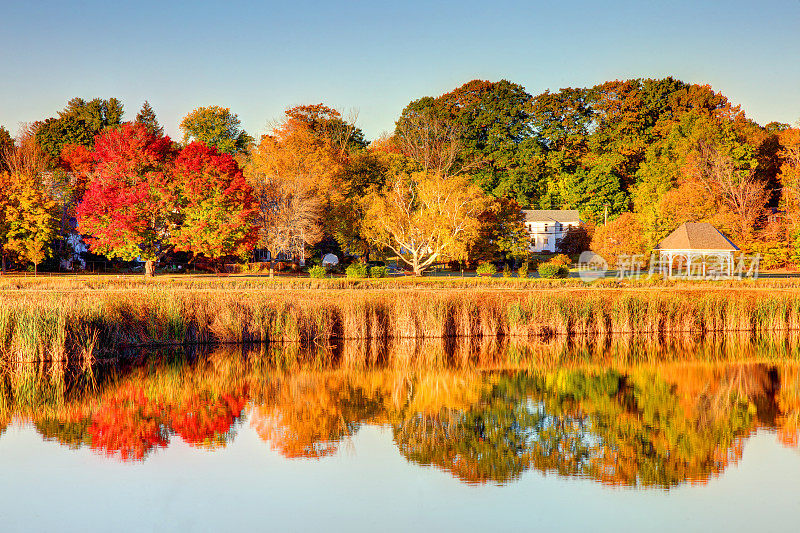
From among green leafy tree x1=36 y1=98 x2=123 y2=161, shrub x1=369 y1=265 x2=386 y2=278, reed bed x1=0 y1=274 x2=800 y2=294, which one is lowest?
reed bed x1=0 y1=274 x2=800 y2=294

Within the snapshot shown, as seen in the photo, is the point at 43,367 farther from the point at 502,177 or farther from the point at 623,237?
the point at 502,177

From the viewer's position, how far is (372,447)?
1456 cm

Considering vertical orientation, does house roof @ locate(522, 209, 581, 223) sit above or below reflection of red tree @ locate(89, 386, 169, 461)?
above

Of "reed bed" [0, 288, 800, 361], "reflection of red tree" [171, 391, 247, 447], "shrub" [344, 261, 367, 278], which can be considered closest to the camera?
"reflection of red tree" [171, 391, 247, 447]

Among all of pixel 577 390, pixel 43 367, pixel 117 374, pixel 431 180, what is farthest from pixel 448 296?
pixel 431 180

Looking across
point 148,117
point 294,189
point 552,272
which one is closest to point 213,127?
point 148,117

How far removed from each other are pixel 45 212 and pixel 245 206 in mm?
12938

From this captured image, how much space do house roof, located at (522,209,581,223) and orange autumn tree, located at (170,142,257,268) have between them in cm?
4656

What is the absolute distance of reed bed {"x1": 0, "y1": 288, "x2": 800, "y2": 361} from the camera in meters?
20.2

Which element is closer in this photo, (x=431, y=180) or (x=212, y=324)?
(x=212, y=324)

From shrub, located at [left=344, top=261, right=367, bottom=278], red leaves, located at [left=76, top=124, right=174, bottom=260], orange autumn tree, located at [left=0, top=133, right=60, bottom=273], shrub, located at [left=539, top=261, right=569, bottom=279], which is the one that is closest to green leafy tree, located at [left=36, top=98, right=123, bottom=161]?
orange autumn tree, located at [left=0, top=133, right=60, bottom=273]

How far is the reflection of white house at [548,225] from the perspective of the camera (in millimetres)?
80812

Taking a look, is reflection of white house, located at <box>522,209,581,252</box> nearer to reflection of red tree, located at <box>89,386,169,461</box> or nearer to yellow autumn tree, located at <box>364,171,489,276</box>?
yellow autumn tree, located at <box>364,171,489,276</box>

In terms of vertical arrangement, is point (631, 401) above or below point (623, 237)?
below
